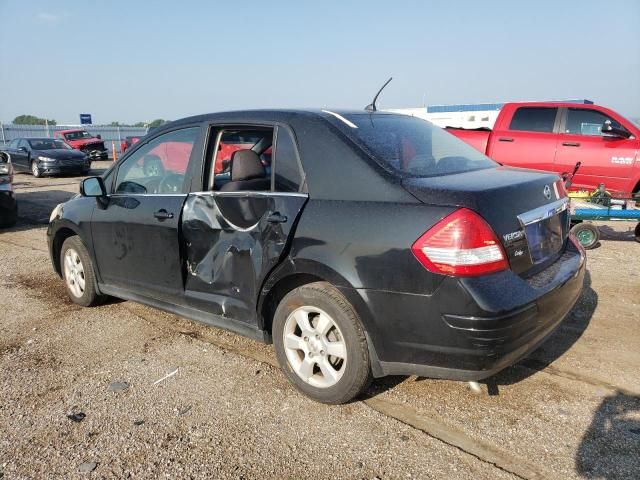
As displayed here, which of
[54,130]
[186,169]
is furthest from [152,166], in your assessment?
[54,130]

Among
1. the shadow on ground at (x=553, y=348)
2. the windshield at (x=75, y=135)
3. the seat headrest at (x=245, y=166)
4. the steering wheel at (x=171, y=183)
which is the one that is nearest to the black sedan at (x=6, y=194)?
the steering wheel at (x=171, y=183)

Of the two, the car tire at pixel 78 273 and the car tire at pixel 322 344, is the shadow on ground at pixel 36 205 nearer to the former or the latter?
the car tire at pixel 78 273

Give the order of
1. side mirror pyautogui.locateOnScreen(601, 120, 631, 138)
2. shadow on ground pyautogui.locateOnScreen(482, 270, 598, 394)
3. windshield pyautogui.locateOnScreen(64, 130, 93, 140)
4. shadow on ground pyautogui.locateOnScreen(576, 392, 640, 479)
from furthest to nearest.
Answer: windshield pyautogui.locateOnScreen(64, 130, 93, 140)
side mirror pyautogui.locateOnScreen(601, 120, 631, 138)
shadow on ground pyautogui.locateOnScreen(482, 270, 598, 394)
shadow on ground pyautogui.locateOnScreen(576, 392, 640, 479)

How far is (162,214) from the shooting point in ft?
11.9

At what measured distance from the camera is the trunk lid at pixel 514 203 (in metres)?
2.46

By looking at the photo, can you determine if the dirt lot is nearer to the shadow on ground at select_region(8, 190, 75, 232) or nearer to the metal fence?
the shadow on ground at select_region(8, 190, 75, 232)

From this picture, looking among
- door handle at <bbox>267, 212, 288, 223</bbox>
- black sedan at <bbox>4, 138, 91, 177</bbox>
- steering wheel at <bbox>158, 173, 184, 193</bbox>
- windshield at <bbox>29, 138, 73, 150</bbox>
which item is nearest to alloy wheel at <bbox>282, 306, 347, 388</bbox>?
door handle at <bbox>267, 212, 288, 223</bbox>

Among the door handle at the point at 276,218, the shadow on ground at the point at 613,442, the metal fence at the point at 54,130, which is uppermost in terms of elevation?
the metal fence at the point at 54,130

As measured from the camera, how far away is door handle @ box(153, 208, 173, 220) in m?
3.58

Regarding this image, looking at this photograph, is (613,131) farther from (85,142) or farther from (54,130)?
(54,130)

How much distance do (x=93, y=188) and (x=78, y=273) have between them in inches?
35.2

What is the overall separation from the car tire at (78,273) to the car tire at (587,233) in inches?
229

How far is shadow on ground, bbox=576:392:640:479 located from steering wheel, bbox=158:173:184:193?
2967mm

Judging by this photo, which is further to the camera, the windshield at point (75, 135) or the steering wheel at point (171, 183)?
the windshield at point (75, 135)
